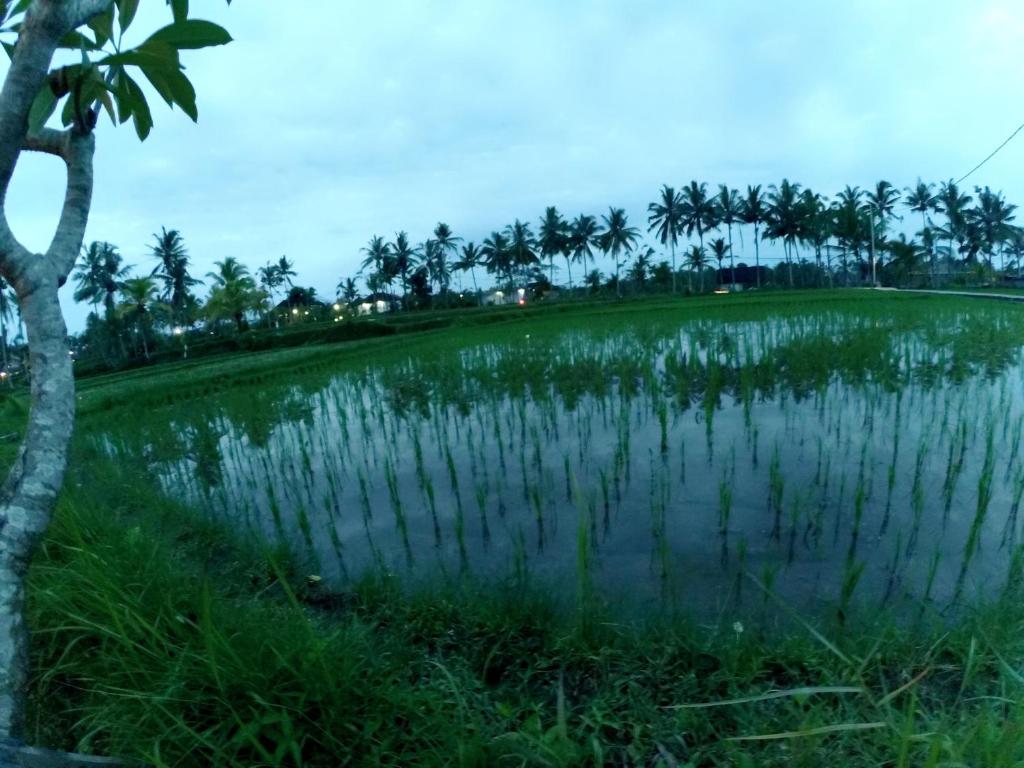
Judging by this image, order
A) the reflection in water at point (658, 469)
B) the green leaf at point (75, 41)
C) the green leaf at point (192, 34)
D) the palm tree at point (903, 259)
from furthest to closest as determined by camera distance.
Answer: the palm tree at point (903, 259), the reflection in water at point (658, 469), the green leaf at point (75, 41), the green leaf at point (192, 34)

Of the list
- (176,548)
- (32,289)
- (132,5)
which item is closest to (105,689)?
(32,289)

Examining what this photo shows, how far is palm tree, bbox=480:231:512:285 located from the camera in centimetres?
4053

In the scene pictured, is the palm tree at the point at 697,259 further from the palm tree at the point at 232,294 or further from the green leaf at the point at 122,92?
the green leaf at the point at 122,92

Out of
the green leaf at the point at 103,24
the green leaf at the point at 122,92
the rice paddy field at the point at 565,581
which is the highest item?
the green leaf at the point at 103,24

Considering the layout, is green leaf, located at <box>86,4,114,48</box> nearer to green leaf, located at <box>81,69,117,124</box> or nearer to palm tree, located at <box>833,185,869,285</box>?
green leaf, located at <box>81,69,117,124</box>

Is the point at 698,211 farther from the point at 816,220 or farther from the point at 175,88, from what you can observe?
the point at 175,88

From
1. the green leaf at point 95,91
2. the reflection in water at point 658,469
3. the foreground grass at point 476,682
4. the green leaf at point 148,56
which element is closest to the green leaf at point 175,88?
the green leaf at point 148,56

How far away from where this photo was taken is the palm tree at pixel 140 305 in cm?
2612

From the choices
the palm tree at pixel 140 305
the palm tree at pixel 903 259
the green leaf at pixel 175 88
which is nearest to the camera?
the green leaf at pixel 175 88

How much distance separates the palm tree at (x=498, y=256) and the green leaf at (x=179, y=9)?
39318mm

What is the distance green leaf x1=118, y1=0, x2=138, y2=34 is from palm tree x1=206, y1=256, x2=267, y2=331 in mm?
29320

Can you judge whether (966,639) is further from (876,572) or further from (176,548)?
(176,548)

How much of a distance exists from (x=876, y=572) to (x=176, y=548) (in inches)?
135

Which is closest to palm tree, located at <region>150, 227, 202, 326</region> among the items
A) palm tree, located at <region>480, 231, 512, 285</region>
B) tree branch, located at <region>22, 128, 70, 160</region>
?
palm tree, located at <region>480, 231, 512, 285</region>
